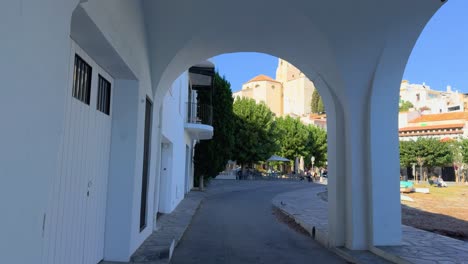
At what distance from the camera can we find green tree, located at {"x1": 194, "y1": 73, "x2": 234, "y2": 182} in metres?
23.2

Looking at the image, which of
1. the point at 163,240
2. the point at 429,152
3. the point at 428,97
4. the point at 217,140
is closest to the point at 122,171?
the point at 163,240

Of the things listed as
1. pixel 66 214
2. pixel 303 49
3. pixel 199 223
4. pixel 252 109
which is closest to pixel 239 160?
pixel 252 109

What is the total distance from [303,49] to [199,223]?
238 inches

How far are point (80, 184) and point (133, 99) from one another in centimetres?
192

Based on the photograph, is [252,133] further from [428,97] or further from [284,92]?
[428,97]

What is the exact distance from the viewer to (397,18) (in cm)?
667

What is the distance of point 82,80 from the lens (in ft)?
15.4

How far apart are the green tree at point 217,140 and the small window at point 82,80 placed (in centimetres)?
1805

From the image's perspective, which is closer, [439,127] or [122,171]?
[122,171]

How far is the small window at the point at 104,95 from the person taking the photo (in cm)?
541

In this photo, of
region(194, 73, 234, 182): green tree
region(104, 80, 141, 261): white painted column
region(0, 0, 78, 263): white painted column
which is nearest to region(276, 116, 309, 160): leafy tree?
region(194, 73, 234, 182): green tree

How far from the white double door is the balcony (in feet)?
42.2

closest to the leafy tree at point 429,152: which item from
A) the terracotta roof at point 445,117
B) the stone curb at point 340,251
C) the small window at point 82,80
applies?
the terracotta roof at point 445,117

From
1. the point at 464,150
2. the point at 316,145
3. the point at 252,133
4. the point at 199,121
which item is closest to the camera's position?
the point at 199,121
